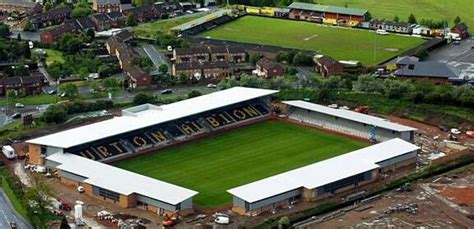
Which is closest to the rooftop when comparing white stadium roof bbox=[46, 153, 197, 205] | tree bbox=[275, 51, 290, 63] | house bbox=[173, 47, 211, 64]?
tree bbox=[275, 51, 290, 63]

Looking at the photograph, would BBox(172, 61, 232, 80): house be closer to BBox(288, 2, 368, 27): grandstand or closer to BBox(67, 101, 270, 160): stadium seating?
BBox(67, 101, 270, 160): stadium seating

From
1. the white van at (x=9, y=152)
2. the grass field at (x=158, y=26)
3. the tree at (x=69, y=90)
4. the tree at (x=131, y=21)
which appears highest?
the tree at (x=131, y=21)

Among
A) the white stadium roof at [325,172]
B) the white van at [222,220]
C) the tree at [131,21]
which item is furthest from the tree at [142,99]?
the tree at [131,21]

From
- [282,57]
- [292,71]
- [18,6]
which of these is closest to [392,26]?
[282,57]

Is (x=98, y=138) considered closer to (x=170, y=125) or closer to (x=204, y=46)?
(x=170, y=125)

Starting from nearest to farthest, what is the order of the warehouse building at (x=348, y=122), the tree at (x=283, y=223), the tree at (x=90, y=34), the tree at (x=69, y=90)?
1. the tree at (x=283, y=223)
2. the warehouse building at (x=348, y=122)
3. the tree at (x=69, y=90)
4. the tree at (x=90, y=34)

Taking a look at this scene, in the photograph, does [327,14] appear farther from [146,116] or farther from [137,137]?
[137,137]

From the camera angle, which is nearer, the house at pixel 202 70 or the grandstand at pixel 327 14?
the house at pixel 202 70

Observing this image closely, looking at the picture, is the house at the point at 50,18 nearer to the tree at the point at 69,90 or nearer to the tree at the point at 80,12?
the tree at the point at 80,12
